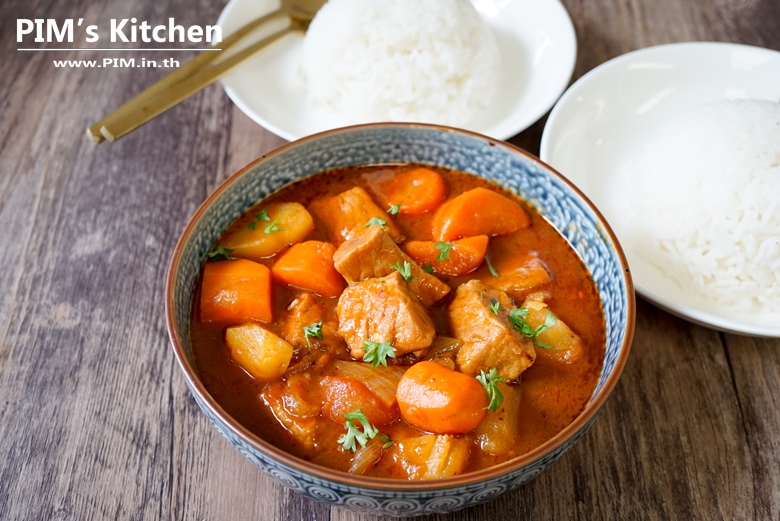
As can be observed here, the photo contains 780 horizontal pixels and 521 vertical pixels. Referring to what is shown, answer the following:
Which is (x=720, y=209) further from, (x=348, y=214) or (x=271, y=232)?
(x=271, y=232)

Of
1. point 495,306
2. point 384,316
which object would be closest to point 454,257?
point 495,306

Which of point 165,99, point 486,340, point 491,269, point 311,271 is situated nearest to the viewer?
point 486,340

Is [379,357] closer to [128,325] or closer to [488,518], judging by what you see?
[488,518]

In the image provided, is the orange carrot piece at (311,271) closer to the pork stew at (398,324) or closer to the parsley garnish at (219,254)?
the pork stew at (398,324)

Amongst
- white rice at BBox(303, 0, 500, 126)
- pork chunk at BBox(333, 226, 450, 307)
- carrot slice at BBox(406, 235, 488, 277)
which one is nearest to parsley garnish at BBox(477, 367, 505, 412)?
pork chunk at BBox(333, 226, 450, 307)

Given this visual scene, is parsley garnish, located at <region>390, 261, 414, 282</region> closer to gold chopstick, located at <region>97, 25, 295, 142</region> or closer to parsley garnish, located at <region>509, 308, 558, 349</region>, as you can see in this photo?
parsley garnish, located at <region>509, 308, 558, 349</region>

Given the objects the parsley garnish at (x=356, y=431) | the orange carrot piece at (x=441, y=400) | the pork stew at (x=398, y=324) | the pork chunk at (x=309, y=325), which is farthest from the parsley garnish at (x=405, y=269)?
the parsley garnish at (x=356, y=431)
